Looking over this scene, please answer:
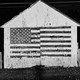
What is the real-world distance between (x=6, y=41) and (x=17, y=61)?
680 millimetres

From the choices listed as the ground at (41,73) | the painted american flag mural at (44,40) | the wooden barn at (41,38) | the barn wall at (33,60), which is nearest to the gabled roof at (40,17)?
the wooden barn at (41,38)

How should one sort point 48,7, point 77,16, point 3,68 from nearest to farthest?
point 48,7 → point 3,68 → point 77,16

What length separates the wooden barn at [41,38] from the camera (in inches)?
320

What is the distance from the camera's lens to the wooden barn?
→ 8133 mm

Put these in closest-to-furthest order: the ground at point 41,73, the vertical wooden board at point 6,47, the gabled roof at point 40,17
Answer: the ground at point 41,73
the gabled roof at point 40,17
the vertical wooden board at point 6,47

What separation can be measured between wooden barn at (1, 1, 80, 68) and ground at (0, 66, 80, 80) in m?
0.15

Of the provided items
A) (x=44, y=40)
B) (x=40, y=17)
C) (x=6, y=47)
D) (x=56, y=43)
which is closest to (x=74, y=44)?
(x=56, y=43)

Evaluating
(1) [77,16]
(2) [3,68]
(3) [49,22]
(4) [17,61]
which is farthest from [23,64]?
(1) [77,16]

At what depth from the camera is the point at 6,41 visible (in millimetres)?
8375

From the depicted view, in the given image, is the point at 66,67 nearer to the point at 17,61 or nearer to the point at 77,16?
the point at 17,61

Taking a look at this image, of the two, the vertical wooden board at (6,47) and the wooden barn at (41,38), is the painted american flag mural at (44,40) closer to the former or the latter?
the wooden barn at (41,38)

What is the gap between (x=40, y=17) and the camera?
818cm

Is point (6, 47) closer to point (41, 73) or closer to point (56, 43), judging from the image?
point (41, 73)

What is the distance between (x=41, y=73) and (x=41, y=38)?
39.0 inches
